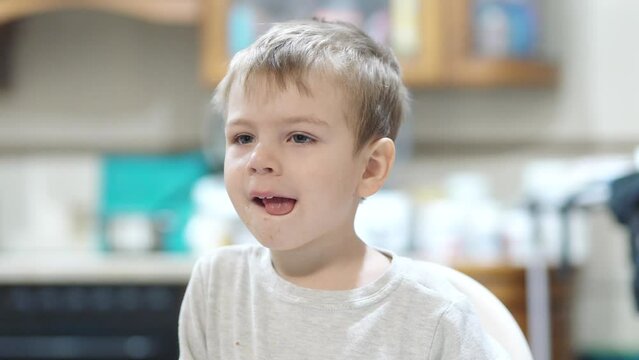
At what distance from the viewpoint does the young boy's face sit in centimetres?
104

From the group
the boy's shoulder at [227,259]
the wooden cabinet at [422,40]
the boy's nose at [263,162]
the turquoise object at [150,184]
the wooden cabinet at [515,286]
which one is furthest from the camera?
the turquoise object at [150,184]

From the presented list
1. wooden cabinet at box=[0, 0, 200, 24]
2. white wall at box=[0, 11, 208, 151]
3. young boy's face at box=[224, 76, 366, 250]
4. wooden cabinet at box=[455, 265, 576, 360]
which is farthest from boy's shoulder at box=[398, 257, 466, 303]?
white wall at box=[0, 11, 208, 151]

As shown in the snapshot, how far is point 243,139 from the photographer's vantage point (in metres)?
1.07

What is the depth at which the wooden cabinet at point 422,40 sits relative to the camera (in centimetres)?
289

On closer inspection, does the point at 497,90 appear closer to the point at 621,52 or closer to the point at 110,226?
the point at 621,52

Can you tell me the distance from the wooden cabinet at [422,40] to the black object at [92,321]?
25.9 inches

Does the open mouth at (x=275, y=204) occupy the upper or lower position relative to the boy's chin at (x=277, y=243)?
upper

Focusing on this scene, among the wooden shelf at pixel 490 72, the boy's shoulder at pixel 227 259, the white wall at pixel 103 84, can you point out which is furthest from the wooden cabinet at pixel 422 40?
the boy's shoulder at pixel 227 259

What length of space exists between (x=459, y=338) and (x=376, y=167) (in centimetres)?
21

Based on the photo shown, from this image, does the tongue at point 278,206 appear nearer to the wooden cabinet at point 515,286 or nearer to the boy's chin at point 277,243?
the boy's chin at point 277,243

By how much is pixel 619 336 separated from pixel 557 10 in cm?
100

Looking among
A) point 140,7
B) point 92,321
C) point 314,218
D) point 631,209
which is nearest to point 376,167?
point 314,218

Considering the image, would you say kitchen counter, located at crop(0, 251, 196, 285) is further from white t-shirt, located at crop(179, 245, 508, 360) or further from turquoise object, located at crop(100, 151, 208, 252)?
white t-shirt, located at crop(179, 245, 508, 360)

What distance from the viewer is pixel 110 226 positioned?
307cm
